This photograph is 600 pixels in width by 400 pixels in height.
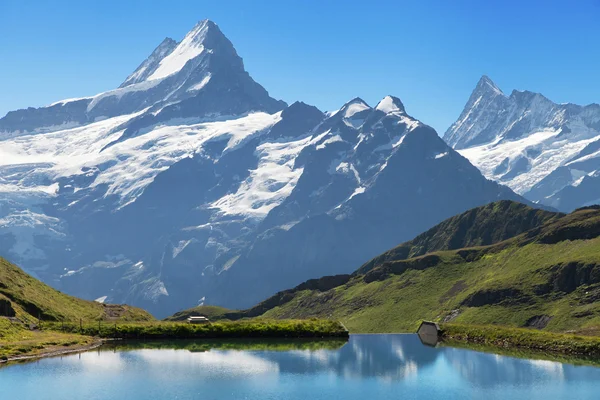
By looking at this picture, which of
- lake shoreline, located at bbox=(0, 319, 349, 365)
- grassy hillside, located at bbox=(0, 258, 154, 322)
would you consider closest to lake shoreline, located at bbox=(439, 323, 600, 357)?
lake shoreline, located at bbox=(0, 319, 349, 365)

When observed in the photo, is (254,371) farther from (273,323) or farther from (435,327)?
(435,327)

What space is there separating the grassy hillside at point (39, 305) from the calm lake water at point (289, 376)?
2480 centimetres

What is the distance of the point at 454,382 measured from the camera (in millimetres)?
92125

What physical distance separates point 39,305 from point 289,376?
58.6m

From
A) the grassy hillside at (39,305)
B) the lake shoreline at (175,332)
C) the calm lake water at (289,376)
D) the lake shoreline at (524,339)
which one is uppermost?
the grassy hillside at (39,305)

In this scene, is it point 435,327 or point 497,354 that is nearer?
point 497,354

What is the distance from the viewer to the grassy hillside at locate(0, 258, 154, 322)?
130 m

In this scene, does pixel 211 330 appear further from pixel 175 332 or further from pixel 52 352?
pixel 52 352

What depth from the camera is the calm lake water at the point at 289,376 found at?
84.3 m

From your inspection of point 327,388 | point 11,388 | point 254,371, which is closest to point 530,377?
point 327,388

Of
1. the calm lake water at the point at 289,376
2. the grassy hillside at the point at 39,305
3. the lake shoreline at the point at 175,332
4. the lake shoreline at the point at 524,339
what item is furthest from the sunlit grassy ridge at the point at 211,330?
the lake shoreline at the point at 524,339

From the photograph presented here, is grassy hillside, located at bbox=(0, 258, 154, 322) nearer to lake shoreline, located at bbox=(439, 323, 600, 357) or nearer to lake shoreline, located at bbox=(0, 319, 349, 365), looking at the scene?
lake shoreline, located at bbox=(0, 319, 349, 365)

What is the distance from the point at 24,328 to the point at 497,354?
65688 millimetres

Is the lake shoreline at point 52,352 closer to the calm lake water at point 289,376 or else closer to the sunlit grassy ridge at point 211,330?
the calm lake water at point 289,376
